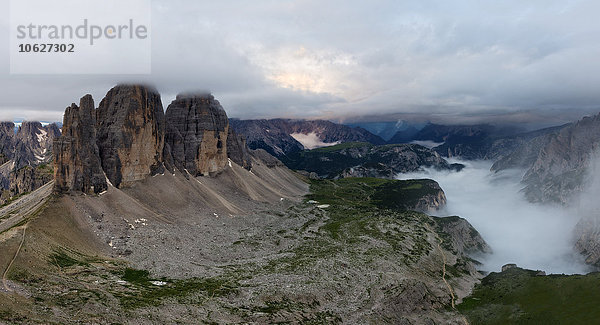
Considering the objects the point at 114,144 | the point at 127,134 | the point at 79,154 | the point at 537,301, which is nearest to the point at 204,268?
the point at 79,154

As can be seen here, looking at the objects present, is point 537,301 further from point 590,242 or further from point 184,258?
point 590,242

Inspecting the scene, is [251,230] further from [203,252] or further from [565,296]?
[565,296]

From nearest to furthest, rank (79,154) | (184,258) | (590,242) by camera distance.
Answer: (184,258), (79,154), (590,242)

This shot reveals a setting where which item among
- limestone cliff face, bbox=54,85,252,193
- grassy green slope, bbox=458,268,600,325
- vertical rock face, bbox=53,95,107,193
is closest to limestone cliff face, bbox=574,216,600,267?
grassy green slope, bbox=458,268,600,325

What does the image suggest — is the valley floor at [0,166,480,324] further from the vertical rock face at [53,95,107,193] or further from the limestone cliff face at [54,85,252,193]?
the limestone cliff face at [54,85,252,193]

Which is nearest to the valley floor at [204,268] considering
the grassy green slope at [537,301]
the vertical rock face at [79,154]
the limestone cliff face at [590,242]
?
the vertical rock face at [79,154]

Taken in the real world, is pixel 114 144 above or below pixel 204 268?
above
